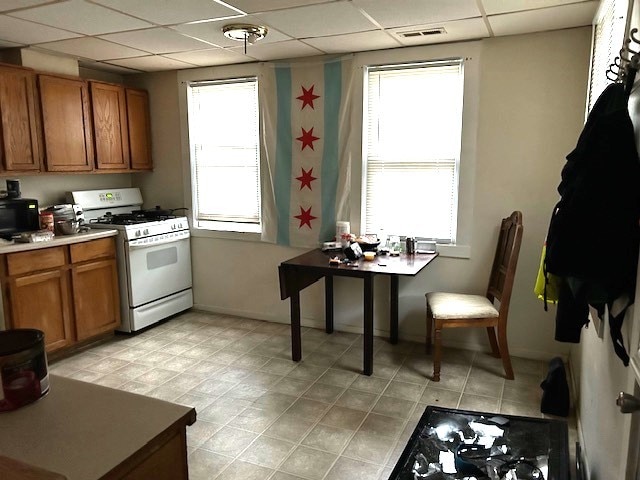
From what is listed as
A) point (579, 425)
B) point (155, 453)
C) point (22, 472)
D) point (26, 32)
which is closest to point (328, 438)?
point (579, 425)

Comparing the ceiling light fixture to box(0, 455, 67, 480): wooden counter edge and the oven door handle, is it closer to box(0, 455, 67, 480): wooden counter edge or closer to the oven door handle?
the oven door handle

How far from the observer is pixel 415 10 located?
9.35 feet

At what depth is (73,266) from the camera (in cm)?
382

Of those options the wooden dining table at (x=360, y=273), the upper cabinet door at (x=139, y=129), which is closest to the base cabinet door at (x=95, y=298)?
the upper cabinet door at (x=139, y=129)

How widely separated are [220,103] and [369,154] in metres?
1.58

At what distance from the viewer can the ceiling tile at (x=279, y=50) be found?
3.66m

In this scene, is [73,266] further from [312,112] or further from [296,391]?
[312,112]

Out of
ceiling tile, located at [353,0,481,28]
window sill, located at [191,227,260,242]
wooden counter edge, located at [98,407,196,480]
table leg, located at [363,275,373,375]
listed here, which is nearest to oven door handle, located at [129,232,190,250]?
window sill, located at [191,227,260,242]

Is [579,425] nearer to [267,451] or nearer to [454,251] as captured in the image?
[454,251]

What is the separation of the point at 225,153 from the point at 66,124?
53.3 inches

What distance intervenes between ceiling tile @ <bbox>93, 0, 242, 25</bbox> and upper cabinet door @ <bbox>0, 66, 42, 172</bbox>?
4.47 ft

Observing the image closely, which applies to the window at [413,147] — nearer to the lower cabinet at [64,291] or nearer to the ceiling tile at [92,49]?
the ceiling tile at [92,49]

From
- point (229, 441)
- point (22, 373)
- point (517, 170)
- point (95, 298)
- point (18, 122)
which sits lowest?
point (229, 441)

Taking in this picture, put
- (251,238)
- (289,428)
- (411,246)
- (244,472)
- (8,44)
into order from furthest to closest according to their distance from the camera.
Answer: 1. (251,238)
2. (411,246)
3. (8,44)
4. (289,428)
5. (244,472)
